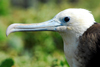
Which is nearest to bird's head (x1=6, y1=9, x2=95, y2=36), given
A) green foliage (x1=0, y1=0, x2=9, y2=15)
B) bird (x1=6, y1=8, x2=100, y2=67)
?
bird (x1=6, y1=8, x2=100, y2=67)

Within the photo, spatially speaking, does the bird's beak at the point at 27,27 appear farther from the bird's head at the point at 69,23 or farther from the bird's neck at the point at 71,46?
the bird's neck at the point at 71,46

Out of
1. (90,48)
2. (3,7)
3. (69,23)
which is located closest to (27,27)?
(69,23)

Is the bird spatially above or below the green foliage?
below

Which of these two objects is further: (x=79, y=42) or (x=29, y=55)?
(x=29, y=55)

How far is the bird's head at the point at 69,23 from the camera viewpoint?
231 centimetres

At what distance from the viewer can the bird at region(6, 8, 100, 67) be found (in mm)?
2205

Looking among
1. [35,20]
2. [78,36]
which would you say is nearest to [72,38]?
[78,36]

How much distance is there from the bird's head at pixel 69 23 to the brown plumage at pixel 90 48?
75mm

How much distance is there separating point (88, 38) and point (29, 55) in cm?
222

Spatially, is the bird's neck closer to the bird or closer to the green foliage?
the bird

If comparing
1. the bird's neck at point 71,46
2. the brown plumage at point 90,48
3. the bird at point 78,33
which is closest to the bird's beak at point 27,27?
the bird at point 78,33

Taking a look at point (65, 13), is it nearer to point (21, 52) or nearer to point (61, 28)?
point (61, 28)

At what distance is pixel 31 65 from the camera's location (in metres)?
3.38

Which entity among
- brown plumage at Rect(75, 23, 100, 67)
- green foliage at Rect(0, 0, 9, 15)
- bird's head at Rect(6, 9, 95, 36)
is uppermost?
green foliage at Rect(0, 0, 9, 15)
